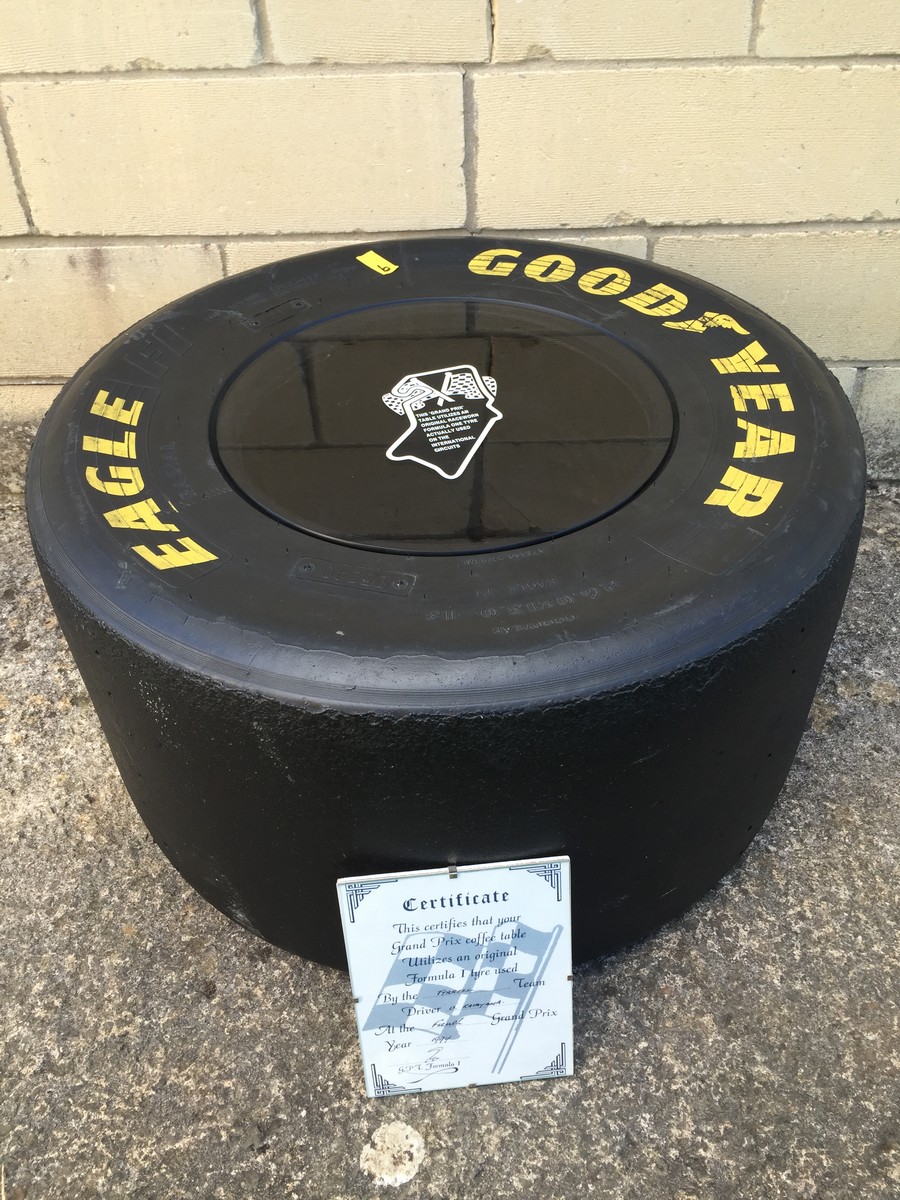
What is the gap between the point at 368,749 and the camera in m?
1.07

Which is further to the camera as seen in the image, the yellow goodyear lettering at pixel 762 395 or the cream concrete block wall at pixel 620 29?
the cream concrete block wall at pixel 620 29

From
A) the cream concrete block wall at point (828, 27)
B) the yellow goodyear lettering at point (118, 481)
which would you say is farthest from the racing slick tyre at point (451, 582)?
the cream concrete block wall at point (828, 27)

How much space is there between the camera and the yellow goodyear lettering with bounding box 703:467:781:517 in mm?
1242

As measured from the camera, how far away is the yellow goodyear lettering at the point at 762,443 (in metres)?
1.33

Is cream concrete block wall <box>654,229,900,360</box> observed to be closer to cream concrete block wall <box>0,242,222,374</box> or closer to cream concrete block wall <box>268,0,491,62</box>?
cream concrete block wall <box>268,0,491,62</box>

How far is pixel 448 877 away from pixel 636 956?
439 millimetres

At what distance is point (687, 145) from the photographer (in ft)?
6.33

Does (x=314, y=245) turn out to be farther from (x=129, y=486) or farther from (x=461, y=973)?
(x=461, y=973)

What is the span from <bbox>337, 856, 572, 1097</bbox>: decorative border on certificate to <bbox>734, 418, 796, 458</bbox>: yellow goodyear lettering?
1.92ft

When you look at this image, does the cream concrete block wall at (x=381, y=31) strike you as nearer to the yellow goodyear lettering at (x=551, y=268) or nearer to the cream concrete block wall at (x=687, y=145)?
the cream concrete block wall at (x=687, y=145)

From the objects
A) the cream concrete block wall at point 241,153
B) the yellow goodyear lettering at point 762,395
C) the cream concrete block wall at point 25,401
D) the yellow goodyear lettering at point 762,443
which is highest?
the cream concrete block wall at point 241,153

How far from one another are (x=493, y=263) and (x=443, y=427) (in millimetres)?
493

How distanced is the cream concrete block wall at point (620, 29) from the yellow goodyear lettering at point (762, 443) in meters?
0.90

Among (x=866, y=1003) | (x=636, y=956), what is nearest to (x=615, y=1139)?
(x=636, y=956)
